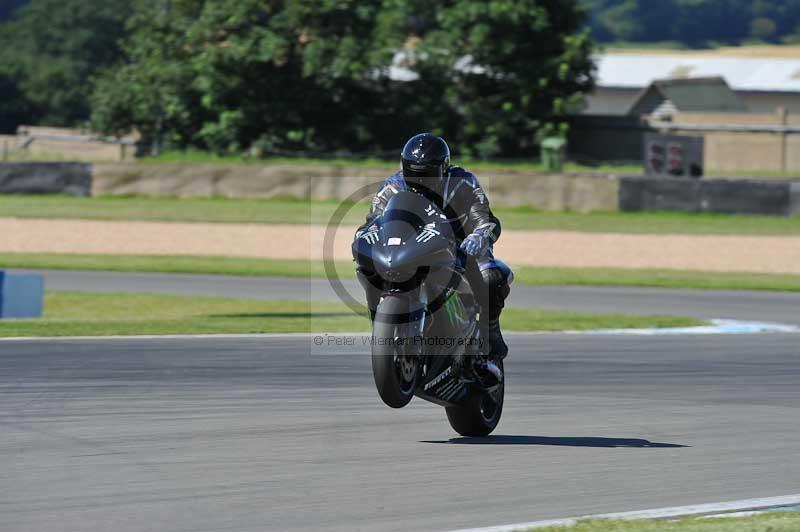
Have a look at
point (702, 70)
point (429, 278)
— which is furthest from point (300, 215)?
point (702, 70)

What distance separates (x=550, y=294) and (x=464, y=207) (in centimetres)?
1247

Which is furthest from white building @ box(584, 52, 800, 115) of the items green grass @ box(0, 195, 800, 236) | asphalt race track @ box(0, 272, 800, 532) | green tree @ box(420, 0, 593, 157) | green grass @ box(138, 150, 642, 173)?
asphalt race track @ box(0, 272, 800, 532)

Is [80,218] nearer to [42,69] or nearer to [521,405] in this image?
[521,405]

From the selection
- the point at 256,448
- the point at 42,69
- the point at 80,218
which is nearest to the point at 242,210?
the point at 80,218

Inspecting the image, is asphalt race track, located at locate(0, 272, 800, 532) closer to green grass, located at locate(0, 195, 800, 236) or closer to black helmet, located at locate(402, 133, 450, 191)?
black helmet, located at locate(402, 133, 450, 191)

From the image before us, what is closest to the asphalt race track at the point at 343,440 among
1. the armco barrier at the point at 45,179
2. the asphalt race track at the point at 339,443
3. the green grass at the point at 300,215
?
the asphalt race track at the point at 339,443

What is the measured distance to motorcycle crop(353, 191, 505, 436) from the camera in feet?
22.5

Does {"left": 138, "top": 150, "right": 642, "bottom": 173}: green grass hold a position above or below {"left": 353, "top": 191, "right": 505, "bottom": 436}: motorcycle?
below

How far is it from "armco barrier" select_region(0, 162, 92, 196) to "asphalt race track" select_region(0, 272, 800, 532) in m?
20.6

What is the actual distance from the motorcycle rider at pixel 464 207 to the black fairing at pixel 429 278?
12 cm

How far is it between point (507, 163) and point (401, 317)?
1298 inches

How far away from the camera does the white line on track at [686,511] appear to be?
548cm

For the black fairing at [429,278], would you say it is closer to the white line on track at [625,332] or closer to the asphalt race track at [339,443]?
the asphalt race track at [339,443]

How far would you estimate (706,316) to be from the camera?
16.6 m
